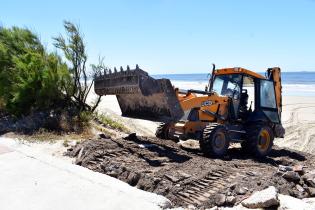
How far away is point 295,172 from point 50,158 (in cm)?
539

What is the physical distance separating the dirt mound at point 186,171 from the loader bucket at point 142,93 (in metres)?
0.88

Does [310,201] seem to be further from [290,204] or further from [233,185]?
[233,185]

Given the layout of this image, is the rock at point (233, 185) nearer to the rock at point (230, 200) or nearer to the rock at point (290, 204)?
the rock at point (230, 200)

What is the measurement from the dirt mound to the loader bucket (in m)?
0.88

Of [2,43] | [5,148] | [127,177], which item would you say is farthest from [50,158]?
[2,43]

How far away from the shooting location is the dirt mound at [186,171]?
7523 mm

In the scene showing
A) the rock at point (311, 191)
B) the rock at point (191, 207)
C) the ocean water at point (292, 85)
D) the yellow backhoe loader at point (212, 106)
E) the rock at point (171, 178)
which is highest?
the ocean water at point (292, 85)

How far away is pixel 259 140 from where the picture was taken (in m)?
12.4

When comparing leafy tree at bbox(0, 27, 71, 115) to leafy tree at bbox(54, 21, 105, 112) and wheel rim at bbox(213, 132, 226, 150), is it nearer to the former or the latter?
leafy tree at bbox(54, 21, 105, 112)

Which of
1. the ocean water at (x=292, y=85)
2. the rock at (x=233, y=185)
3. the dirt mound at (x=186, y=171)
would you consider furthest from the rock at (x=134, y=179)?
the ocean water at (x=292, y=85)

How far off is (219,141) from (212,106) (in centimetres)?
120

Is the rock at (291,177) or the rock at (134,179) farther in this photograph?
the rock at (291,177)

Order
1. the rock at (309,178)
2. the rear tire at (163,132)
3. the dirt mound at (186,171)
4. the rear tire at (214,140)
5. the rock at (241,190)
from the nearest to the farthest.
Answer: the rock at (241,190) → the dirt mound at (186,171) → the rock at (309,178) → the rear tire at (214,140) → the rear tire at (163,132)

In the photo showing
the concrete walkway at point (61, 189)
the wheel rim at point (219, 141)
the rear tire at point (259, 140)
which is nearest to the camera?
A: the concrete walkway at point (61, 189)
